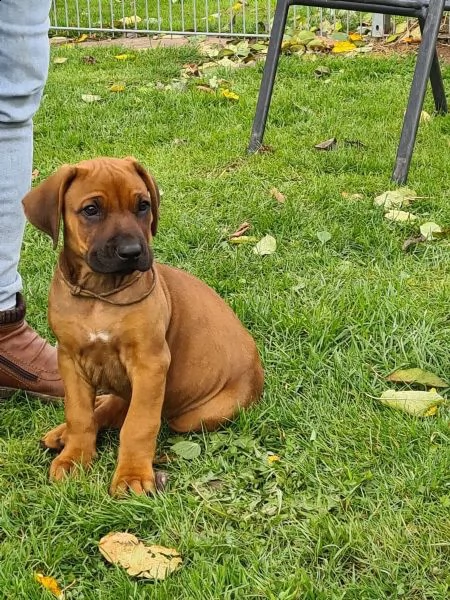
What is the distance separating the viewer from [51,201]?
256cm

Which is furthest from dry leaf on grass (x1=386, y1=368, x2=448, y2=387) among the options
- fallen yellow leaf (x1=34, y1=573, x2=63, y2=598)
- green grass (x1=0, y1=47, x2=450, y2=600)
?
fallen yellow leaf (x1=34, y1=573, x2=63, y2=598)

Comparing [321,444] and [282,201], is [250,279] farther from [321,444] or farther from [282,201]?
[321,444]

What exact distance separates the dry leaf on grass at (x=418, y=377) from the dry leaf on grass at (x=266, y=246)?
3.98 ft

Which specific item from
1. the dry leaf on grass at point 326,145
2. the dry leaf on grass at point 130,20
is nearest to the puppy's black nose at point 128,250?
the dry leaf on grass at point 326,145

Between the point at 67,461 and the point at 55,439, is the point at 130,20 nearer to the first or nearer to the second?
the point at 55,439

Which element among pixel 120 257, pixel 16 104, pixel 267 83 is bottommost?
pixel 267 83

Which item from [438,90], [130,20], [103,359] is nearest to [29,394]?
[103,359]

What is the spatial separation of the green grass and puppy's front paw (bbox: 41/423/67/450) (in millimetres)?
34

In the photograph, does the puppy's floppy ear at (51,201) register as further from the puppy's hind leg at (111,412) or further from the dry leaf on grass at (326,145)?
the dry leaf on grass at (326,145)

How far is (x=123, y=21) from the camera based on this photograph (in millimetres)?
10031

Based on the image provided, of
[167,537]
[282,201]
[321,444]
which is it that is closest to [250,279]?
[282,201]

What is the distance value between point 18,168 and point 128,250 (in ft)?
2.83

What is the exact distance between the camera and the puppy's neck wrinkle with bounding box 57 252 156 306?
2.58 m

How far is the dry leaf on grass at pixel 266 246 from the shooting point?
4121 millimetres
